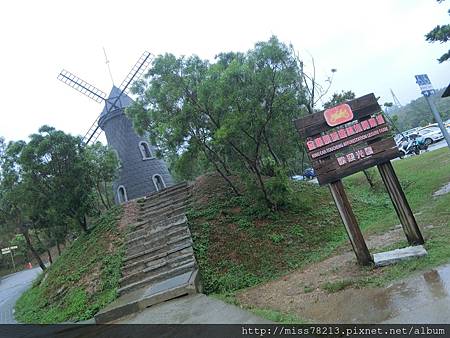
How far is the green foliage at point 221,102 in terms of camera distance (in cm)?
870

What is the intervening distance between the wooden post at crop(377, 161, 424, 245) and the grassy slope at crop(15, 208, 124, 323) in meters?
5.56

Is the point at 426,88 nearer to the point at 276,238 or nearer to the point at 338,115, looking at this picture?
the point at 338,115

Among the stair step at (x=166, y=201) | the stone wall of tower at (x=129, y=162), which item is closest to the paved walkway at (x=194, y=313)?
the stair step at (x=166, y=201)

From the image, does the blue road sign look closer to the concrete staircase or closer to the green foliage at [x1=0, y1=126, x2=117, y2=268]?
the concrete staircase

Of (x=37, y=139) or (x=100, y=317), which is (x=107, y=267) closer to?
(x=100, y=317)

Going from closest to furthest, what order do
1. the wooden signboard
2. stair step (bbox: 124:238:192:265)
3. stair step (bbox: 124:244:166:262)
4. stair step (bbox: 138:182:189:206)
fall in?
the wooden signboard, stair step (bbox: 124:238:192:265), stair step (bbox: 124:244:166:262), stair step (bbox: 138:182:189:206)

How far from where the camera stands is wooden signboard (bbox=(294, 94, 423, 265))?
5.71 meters

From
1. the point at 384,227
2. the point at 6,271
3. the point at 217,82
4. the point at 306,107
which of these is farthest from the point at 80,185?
the point at 6,271

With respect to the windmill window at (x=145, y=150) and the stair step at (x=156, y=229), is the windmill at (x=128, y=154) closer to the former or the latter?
the windmill window at (x=145, y=150)

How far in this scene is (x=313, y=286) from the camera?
5.44 m

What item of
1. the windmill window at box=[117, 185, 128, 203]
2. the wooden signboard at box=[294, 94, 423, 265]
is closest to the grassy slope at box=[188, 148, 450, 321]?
the wooden signboard at box=[294, 94, 423, 265]

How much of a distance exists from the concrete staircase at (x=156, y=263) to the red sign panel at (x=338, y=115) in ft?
11.8

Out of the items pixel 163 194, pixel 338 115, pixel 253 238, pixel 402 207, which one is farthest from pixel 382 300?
pixel 163 194

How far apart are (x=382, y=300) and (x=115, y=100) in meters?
20.3
